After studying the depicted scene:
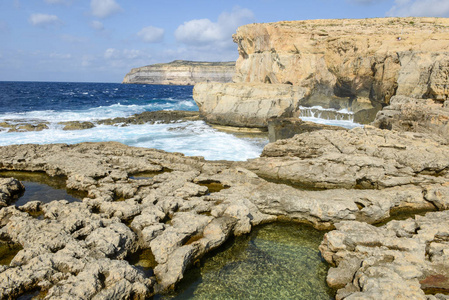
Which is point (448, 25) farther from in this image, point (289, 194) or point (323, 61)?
point (289, 194)

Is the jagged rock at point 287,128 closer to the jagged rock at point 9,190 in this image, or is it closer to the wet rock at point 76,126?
the jagged rock at point 9,190

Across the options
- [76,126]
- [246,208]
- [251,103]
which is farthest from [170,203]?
[76,126]

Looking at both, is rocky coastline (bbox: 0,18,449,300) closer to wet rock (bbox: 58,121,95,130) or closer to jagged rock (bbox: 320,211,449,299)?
jagged rock (bbox: 320,211,449,299)

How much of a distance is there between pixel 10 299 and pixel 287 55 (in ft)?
116

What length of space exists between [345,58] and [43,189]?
105ft

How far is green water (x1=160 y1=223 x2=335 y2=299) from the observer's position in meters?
6.41

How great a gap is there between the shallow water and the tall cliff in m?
18.1

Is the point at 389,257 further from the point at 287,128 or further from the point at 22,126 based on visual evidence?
the point at 22,126

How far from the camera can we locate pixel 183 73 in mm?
155875

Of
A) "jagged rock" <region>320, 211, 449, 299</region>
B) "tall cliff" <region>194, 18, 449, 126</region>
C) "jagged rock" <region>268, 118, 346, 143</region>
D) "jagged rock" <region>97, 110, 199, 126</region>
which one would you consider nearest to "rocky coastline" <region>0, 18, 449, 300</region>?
"jagged rock" <region>320, 211, 449, 299</region>

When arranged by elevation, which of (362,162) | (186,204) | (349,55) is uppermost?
(349,55)

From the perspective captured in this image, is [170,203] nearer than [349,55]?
Yes

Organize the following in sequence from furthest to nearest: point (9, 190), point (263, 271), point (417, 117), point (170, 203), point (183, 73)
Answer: point (183, 73)
point (417, 117)
point (9, 190)
point (170, 203)
point (263, 271)

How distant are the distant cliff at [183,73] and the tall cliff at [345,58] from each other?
108 metres
